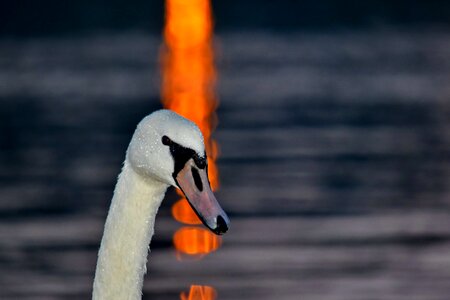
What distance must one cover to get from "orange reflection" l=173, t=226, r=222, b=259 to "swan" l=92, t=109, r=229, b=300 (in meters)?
4.42

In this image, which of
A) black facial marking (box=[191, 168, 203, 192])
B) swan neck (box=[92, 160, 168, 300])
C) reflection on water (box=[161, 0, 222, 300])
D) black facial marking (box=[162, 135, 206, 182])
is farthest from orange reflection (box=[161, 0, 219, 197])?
black facial marking (box=[162, 135, 206, 182])

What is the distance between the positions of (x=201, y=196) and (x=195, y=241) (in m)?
4.93

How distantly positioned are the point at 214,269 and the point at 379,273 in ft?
3.29

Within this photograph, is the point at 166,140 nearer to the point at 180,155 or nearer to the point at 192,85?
the point at 180,155

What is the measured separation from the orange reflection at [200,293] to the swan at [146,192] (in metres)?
3.40

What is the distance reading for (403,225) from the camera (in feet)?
38.6

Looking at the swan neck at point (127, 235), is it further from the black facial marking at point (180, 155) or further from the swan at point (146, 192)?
the black facial marking at point (180, 155)

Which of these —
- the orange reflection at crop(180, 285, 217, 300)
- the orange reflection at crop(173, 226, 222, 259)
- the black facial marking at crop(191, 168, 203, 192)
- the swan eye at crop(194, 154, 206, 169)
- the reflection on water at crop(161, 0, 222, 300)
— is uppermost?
the reflection on water at crop(161, 0, 222, 300)

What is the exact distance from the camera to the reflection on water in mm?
11281

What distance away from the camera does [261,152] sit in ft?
46.4

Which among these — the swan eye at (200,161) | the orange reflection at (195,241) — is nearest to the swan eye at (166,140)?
the swan eye at (200,161)

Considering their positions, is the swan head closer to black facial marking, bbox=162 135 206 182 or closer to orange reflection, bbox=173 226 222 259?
black facial marking, bbox=162 135 206 182

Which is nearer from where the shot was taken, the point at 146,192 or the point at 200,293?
the point at 146,192

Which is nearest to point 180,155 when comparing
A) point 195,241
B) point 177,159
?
point 177,159
